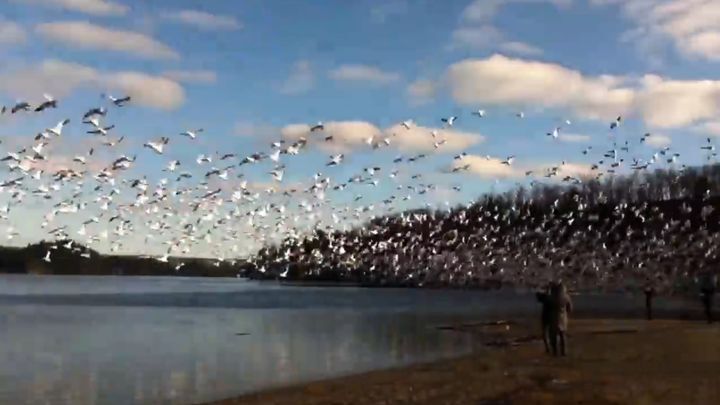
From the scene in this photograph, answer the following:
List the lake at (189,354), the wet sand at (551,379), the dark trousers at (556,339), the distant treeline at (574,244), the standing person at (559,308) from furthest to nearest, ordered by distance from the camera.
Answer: the distant treeline at (574,244) < the lake at (189,354) < the dark trousers at (556,339) < the standing person at (559,308) < the wet sand at (551,379)

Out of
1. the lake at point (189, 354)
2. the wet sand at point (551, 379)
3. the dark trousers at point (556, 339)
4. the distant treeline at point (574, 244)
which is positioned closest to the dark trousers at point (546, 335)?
the dark trousers at point (556, 339)

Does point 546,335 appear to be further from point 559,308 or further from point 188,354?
point 188,354

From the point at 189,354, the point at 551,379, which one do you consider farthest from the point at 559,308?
the point at 189,354

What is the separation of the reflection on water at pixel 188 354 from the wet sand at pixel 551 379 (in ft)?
10.2

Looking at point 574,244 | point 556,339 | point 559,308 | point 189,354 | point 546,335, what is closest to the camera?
point 559,308

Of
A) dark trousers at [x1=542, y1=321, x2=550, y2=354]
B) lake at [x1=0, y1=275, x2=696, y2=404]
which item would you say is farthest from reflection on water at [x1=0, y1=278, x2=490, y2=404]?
dark trousers at [x1=542, y1=321, x2=550, y2=354]

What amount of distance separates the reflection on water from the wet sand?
10.2 ft

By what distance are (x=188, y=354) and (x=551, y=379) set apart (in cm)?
1839

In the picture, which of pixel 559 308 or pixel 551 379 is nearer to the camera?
pixel 551 379

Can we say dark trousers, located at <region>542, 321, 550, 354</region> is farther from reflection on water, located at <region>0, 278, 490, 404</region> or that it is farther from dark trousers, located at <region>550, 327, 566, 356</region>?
reflection on water, located at <region>0, 278, 490, 404</region>

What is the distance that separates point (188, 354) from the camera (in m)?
34.7

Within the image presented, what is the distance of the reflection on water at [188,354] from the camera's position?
24781 millimetres

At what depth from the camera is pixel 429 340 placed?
128 feet

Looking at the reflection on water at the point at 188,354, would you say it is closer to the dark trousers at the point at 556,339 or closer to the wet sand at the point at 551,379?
the wet sand at the point at 551,379
